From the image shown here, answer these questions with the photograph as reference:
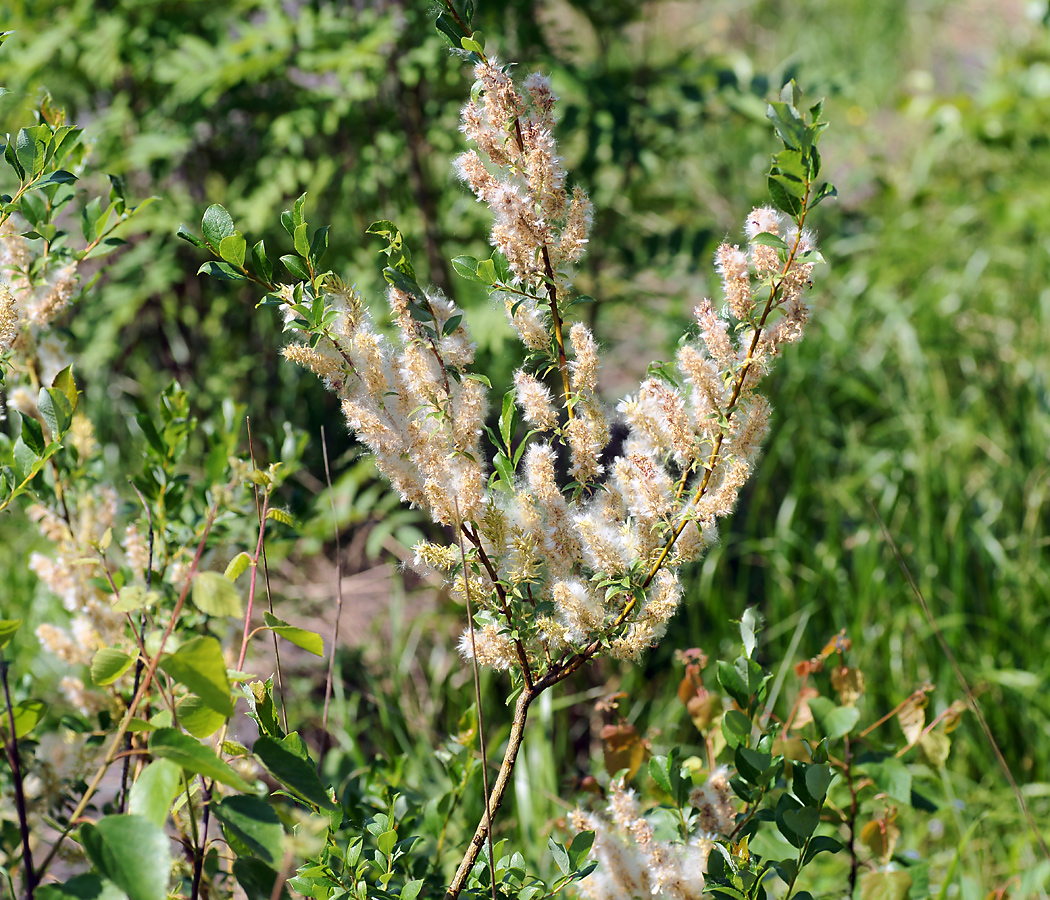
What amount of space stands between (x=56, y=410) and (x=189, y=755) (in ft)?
1.10

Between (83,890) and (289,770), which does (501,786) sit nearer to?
(289,770)

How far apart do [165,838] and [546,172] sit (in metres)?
0.55

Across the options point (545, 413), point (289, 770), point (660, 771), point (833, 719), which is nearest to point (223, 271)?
point (545, 413)

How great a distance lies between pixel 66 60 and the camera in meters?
2.29

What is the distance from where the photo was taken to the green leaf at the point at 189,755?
56 centimetres

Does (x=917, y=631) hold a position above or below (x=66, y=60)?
below

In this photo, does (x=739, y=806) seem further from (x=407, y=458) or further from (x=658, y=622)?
(x=407, y=458)

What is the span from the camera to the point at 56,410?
75 centimetres

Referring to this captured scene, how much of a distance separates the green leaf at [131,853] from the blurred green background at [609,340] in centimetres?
87

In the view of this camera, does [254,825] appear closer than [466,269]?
Yes

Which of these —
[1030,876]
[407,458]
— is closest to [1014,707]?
[1030,876]

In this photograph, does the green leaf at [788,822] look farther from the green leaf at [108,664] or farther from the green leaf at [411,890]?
the green leaf at [108,664]

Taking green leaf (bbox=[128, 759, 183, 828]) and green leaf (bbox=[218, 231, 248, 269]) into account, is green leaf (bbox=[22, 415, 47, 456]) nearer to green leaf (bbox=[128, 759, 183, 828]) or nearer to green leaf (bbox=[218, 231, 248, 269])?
green leaf (bbox=[218, 231, 248, 269])

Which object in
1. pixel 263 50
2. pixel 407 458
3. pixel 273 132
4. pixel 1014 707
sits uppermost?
pixel 263 50
